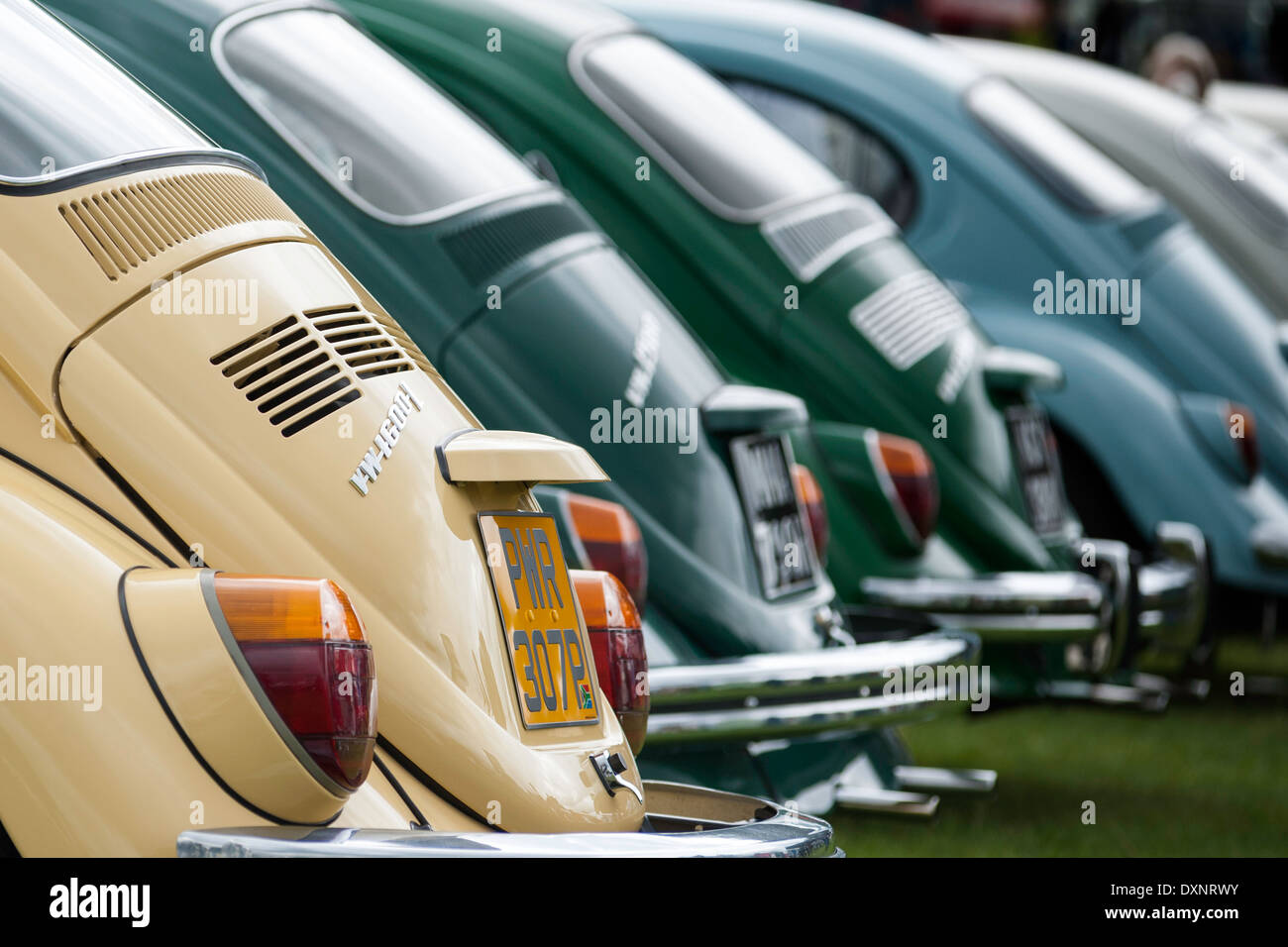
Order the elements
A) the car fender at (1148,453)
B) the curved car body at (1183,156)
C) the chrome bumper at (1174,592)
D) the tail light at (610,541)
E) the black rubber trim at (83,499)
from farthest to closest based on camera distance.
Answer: the curved car body at (1183,156) < the car fender at (1148,453) < the chrome bumper at (1174,592) < the tail light at (610,541) < the black rubber trim at (83,499)

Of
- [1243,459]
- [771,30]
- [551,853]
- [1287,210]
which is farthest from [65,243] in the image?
[1287,210]

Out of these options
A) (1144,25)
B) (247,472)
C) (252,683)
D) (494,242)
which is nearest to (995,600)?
(494,242)

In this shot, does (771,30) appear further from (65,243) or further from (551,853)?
(551,853)

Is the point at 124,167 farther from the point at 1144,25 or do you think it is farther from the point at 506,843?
the point at 1144,25

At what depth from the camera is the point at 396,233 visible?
13.5 ft

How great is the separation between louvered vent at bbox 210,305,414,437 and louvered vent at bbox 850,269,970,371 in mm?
3261

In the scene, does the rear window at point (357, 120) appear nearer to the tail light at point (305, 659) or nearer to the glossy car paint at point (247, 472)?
the glossy car paint at point (247, 472)

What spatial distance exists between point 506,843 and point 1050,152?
19.6 feet

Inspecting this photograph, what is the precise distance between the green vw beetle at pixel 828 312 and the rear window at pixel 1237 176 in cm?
321

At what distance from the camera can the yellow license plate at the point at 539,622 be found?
2600mm

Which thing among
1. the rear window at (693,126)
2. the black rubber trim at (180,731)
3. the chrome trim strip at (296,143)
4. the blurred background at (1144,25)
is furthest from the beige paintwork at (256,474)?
the blurred background at (1144,25)

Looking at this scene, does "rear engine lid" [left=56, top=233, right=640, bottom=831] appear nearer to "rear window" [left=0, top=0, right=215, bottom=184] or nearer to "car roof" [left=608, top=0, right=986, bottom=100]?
"rear window" [left=0, top=0, right=215, bottom=184]
